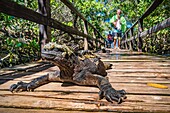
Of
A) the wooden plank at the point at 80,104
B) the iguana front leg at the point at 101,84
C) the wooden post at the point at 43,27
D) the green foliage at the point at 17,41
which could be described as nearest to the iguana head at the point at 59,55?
the iguana front leg at the point at 101,84


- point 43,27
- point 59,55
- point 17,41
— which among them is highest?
point 43,27

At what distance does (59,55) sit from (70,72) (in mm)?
263

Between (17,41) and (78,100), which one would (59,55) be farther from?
(17,41)

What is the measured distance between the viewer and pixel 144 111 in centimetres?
113

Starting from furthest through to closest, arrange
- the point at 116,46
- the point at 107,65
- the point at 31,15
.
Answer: the point at 116,46 → the point at 107,65 → the point at 31,15

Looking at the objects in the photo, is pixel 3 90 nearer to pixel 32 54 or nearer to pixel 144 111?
pixel 144 111

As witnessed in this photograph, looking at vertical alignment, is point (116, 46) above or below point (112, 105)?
above

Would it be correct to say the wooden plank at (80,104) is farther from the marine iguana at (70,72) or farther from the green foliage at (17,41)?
the green foliage at (17,41)

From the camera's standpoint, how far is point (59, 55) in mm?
1616

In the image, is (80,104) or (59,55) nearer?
(80,104)

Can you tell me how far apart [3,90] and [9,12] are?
0.80 meters

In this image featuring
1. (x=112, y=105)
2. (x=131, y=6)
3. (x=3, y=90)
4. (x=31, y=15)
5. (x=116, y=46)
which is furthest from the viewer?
(x=131, y=6)

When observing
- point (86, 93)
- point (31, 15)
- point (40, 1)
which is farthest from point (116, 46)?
point (86, 93)

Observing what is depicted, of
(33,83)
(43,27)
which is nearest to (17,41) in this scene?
(43,27)
